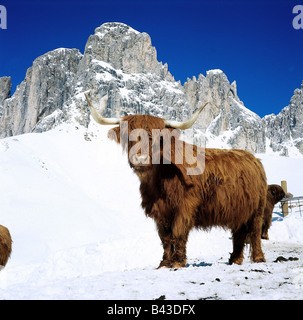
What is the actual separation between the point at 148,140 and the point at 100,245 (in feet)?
18.0

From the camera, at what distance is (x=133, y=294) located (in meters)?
1.94

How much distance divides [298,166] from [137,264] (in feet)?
161

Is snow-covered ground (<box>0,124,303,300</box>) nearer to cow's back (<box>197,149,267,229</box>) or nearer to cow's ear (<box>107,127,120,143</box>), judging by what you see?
cow's back (<box>197,149,267,229</box>)

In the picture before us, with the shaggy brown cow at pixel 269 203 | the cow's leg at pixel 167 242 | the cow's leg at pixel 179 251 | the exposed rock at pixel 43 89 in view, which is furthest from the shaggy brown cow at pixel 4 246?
the exposed rock at pixel 43 89

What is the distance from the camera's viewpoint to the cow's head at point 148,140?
331 cm

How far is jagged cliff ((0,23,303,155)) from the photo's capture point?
252 ft

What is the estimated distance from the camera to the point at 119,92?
251 feet

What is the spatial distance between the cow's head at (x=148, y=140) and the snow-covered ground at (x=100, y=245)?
123cm

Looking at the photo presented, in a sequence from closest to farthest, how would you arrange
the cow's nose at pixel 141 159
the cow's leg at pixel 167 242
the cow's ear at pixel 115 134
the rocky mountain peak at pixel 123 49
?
the cow's nose at pixel 141 159 < the cow's leg at pixel 167 242 < the cow's ear at pixel 115 134 < the rocky mountain peak at pixel 123 49

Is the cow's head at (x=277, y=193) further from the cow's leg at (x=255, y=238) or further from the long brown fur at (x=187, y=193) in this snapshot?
the long brown fur at (x=187, y=193)

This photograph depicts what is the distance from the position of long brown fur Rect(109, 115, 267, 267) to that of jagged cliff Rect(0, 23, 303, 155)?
59.6 meters

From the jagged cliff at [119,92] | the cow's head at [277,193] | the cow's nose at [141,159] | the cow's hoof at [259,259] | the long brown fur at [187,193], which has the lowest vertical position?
the cow's hoof at [259,259]

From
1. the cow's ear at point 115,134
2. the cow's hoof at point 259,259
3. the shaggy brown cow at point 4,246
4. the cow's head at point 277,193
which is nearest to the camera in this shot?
the cow's ear at point 115,134

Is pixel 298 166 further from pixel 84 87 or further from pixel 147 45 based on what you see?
pixel 147 45
